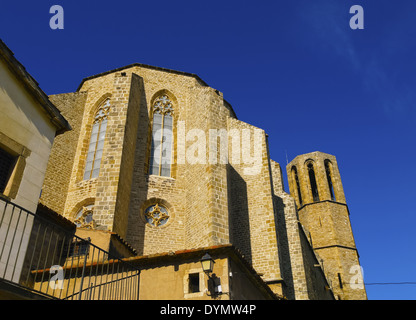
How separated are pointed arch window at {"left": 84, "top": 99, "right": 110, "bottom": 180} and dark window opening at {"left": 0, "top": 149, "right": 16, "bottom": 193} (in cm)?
960

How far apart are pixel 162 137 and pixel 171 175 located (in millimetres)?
1943

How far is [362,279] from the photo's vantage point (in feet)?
98.2

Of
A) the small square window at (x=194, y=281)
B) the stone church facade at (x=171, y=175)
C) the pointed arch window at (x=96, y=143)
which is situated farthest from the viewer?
the pointed arch window at (x=96, y=143)

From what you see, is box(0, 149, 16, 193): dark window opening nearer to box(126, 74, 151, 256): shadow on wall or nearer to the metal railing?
the metal railing

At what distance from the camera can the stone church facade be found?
46.7 feet

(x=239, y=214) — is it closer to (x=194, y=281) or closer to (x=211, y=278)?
(x=194, y=281)

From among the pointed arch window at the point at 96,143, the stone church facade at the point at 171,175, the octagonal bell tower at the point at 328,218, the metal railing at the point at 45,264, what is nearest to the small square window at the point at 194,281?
the metal railing at the point at 45,264

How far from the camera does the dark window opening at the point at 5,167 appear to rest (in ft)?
21.7

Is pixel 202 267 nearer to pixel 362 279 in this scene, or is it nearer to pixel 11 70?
pixel 11 70

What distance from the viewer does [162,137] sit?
58.4 ft

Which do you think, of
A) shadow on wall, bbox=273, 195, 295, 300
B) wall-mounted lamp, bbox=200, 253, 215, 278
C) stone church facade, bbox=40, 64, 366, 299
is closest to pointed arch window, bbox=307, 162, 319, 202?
stone church facade, bbox=40, 64, 366, 299

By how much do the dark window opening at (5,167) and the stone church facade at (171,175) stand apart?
Answer: 6307 millimetres

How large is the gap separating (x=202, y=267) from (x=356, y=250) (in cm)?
2560

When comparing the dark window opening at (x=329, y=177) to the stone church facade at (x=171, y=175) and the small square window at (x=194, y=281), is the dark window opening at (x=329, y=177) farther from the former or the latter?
the small square window at (x=194, y=281)
